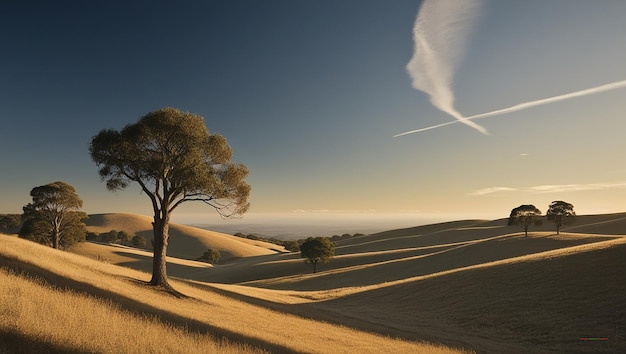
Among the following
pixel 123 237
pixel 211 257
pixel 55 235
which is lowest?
pixel 211 257

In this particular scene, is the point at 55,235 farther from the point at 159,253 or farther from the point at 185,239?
the point at 185,239

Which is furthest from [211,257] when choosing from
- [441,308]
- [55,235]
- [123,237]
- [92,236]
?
[441,308]

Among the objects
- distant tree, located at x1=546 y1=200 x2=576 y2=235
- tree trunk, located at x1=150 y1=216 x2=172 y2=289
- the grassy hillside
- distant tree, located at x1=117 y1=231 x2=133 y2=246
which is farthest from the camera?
distant tree, located at x1=117 y1=231 x2=133 y2=246

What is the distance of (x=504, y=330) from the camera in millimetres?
23125

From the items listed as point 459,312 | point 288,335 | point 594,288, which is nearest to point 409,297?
point 459,312

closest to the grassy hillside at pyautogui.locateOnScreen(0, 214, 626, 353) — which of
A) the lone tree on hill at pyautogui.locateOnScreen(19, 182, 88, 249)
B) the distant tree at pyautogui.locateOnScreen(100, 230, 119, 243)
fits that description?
the lone tree on hill at pyautogui.locateOnScreen(19, 182, 88, 249)

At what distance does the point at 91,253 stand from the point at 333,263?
6313 cm

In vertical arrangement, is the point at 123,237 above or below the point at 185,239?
above

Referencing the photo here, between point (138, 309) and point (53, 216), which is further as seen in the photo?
point (53, 216)

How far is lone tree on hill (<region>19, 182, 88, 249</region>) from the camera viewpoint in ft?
171

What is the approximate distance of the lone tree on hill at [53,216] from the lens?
5222cm

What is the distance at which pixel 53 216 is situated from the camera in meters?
54.1

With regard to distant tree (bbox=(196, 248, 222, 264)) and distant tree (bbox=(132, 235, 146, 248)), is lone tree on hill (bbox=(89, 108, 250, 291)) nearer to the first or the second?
distant tree (bbox=(196, 248, 222, 264))

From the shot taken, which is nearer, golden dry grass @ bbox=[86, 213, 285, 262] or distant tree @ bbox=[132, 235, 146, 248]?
golden dry grass @ bbox=[86, 213, 285, 262]
